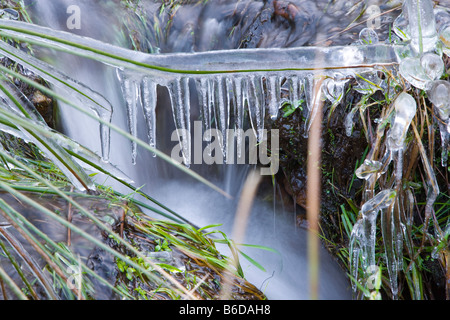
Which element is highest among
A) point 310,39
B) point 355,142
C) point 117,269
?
point 310,39

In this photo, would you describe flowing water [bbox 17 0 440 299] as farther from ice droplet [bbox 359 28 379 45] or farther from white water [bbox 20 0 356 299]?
ice droplet [bbox 359 28 379 45]

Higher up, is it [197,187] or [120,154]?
[120,154]

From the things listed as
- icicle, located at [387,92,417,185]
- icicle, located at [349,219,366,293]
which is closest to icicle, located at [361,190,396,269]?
icicle, located at [349,219,366,293]

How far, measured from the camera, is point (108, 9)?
9.14ft

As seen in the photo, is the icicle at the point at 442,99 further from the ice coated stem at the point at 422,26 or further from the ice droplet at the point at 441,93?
the ice coated stem at the point at 422,26

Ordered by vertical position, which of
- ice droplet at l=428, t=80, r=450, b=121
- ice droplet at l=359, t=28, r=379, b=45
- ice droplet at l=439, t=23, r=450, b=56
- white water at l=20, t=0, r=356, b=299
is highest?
ice droplet at l=359, t=28, r=379, b=45

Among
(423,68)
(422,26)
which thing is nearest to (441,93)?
(423,68)

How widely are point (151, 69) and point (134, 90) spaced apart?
35cm

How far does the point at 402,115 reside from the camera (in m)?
1.49

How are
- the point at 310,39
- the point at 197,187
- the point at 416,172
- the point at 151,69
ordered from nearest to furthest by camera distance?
the point at 151,69, the point at 416,172, the point at 310,39, the point at 197,187

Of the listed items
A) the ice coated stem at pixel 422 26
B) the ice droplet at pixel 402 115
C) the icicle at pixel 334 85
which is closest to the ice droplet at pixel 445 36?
the ice coated stem at pixel 422 26

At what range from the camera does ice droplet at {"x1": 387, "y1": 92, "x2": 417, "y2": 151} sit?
1.49 metres

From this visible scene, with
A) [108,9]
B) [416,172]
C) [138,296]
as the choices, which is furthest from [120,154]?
[416,172]

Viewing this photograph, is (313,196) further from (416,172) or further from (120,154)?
(120,154)
